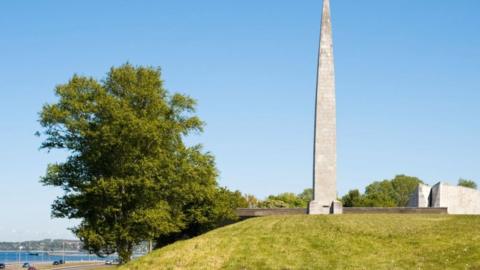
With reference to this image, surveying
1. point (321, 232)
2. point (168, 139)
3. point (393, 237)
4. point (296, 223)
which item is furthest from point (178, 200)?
point (393, 237)

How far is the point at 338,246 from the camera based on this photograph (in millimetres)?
32438

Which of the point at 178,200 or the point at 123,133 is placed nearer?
the point at 123,133

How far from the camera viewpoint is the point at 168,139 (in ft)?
166

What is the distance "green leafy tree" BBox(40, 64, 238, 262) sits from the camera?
45969mm

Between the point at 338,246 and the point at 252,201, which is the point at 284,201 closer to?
the point at 252,201

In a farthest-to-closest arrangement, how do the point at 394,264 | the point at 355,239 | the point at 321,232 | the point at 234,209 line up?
the point at 234,209 → the point at 321,232 → the point at 355,239 → the point at 394,264

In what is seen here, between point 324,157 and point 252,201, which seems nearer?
point 324,157

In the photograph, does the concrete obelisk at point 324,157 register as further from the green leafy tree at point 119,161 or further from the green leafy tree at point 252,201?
the green leafy tree at point 252,201

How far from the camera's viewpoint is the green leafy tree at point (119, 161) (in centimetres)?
4597

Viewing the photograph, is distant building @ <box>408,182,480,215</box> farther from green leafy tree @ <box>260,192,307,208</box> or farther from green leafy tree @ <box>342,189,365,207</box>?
green leafy tree @ <box>260,192,307,208</box>

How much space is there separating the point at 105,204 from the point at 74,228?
3.39 m

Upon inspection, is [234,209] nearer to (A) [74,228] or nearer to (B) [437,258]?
(A) [74,228]

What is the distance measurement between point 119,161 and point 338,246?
20.0 meters

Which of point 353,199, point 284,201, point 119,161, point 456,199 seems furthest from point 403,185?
point 119,161
